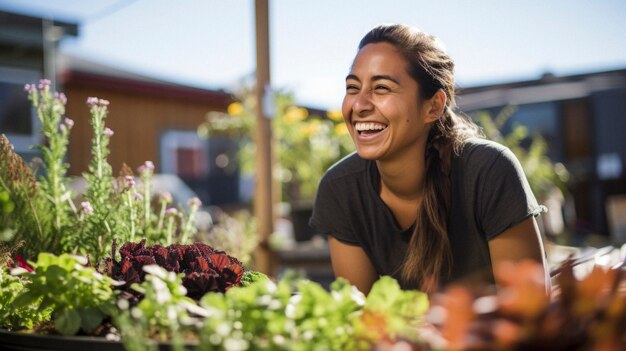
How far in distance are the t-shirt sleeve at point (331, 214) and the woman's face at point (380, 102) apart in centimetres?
30

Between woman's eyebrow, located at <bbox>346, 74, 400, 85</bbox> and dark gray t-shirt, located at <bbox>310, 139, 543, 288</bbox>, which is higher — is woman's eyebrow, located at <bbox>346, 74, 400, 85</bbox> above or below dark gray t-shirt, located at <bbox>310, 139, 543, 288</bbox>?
above

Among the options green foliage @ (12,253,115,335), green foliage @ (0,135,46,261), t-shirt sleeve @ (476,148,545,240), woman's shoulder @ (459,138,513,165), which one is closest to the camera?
green foliage @ (12,253,115,335)

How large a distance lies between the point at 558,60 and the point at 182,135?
347 inches

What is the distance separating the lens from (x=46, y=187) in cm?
133

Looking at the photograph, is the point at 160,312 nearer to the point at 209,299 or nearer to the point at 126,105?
the point at 209,299

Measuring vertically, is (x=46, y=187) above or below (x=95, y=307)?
above

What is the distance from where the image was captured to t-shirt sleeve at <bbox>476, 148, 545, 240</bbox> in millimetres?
1529

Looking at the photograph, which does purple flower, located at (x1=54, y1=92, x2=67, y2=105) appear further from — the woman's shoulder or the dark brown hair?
the woman's shoulder

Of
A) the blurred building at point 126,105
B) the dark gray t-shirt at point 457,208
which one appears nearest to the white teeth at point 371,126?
the dark gray t-shirt at point 457,208

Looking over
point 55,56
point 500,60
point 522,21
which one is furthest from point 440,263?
point 55,56

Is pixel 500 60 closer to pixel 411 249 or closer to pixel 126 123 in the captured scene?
pixel 411 249

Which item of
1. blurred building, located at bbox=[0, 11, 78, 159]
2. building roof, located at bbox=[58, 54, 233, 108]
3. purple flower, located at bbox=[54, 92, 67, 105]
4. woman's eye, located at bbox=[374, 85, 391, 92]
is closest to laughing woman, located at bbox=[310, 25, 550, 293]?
woman's eye, located at bbox=[374, 85, 391, 92]

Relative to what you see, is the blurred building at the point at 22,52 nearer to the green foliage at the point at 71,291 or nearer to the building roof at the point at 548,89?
the building roof at the point at 548,89

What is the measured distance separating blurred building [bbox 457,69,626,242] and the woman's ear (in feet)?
27.1
